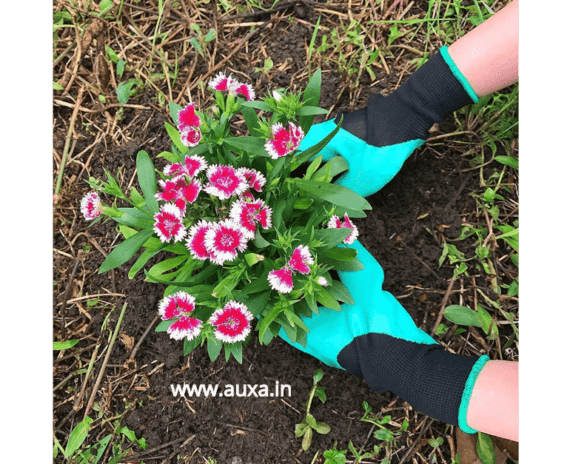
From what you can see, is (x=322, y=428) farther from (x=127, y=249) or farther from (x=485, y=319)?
(x=127, y=249)

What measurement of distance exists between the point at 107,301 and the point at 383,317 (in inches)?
46.3

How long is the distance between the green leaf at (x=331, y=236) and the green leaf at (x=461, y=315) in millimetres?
815

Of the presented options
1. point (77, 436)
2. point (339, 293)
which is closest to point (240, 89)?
point (339, 293)

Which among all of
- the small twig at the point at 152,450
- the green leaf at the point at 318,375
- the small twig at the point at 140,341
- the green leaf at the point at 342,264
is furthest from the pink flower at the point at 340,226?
the small twig at the point at 152,450

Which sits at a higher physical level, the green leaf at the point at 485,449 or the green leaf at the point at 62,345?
the green leaf at the point at 62,345

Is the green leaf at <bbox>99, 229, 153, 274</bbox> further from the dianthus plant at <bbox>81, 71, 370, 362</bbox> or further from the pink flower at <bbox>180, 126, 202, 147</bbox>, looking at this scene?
the pink flower at <bbox>180, 126, 202, 147</bbox>

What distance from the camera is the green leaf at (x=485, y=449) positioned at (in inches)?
67.8

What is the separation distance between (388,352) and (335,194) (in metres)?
0.69

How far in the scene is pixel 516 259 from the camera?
188 cm

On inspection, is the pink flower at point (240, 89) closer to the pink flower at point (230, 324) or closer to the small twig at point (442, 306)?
the pink flower at point (230, 324)

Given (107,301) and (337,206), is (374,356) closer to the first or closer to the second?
(337,206)

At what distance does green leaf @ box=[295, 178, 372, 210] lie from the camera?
1.29m

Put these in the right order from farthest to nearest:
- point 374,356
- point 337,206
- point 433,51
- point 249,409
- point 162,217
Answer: point 433,51 < point 249,409 < point 374,356 < point 337,206 < point 162,217

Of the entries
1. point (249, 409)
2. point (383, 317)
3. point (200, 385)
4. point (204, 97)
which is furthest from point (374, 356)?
point (204, 97)
